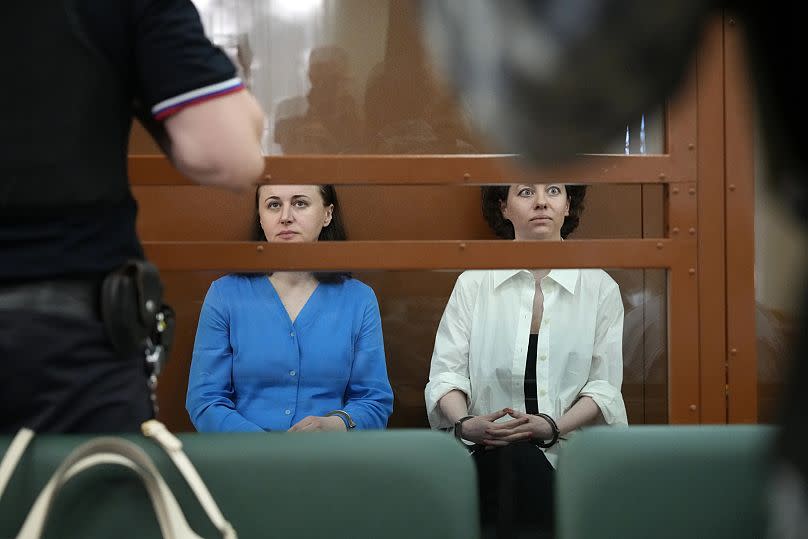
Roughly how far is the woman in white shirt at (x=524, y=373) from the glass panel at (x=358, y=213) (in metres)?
0.17

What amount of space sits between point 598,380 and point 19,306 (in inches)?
66.3

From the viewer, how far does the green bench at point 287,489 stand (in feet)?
4.64

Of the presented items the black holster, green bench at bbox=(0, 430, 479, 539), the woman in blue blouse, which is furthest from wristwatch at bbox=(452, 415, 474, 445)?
the black holster

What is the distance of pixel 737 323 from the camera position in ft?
8.36

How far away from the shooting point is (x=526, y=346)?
269 cm

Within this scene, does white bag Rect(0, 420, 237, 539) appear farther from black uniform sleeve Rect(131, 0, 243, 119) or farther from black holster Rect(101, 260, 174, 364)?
black uniform sleeve Rect(131, 0, 243, 119)

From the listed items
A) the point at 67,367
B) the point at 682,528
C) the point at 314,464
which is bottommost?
the point at 682,528

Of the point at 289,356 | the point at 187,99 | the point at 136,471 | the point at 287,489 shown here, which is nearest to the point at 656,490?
the point at 287,489

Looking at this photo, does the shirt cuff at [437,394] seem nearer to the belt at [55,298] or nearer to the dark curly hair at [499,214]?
the dark curly hair at [499,214]

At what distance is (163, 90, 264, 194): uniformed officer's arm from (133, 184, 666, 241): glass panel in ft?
3.46

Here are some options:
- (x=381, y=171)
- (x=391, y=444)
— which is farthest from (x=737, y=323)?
(x=391, y=444)

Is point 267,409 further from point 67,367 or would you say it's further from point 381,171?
point 67,367

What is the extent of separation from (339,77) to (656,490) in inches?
54.2

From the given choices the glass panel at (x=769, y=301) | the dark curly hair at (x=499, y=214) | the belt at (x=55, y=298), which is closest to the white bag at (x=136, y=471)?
the belt at (x=55, y=298)
